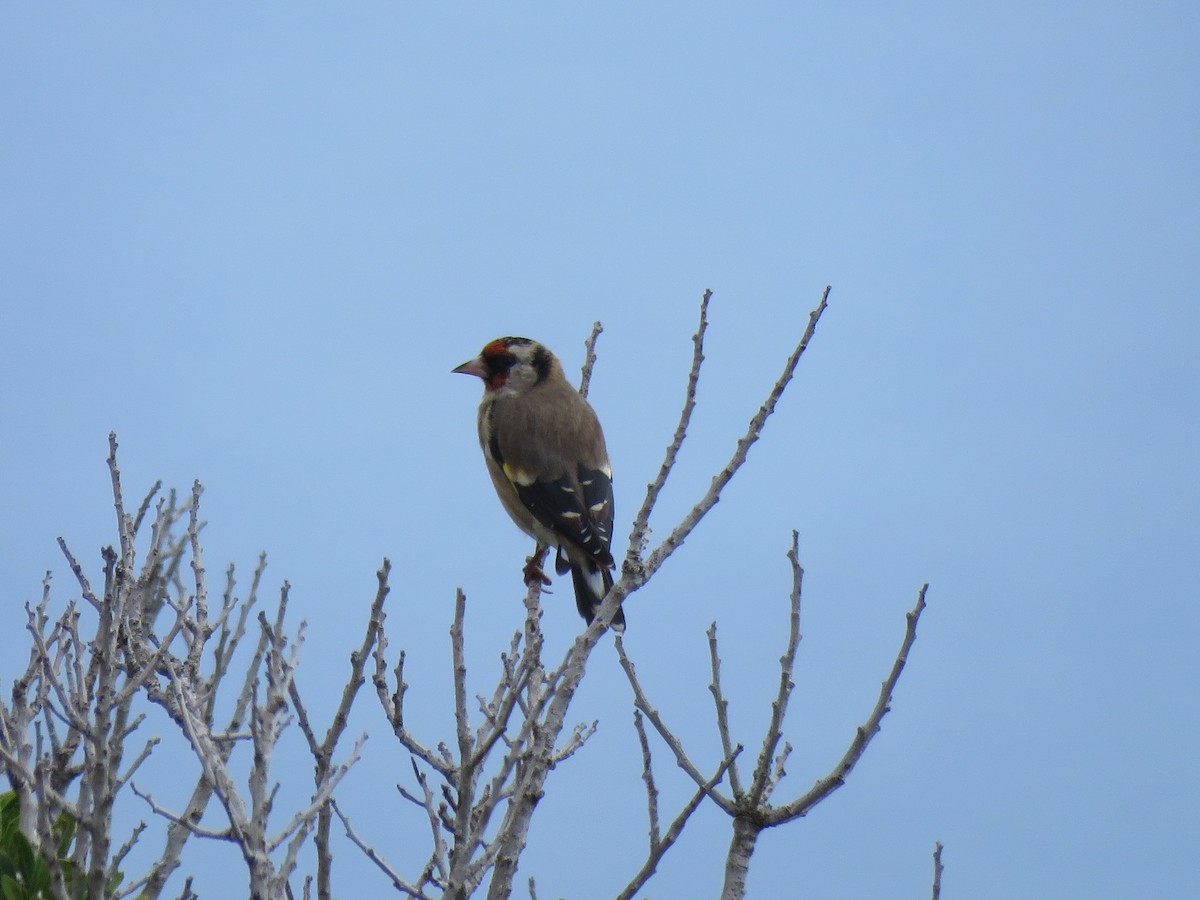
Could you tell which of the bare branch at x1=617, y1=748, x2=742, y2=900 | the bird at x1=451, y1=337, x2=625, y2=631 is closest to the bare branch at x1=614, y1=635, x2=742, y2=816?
the bare branch at x1=617, y1=748, x2=742, y2=900

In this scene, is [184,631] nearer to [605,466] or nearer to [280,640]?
[280,640]

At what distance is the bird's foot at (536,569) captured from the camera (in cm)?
545

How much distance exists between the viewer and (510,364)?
6723 mm

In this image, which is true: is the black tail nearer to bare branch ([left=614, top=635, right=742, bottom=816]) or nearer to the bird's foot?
the bird's foot

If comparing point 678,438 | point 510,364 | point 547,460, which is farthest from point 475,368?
point 678,438

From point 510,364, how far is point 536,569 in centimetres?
154

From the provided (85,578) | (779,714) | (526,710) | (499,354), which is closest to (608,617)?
(526,710)

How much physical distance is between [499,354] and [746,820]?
3.87 meters

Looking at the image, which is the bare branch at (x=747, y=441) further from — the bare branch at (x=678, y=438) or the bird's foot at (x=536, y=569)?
the bird's foot at (x=536, y=569)

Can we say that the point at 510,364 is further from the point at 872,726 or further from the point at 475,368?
the point at 872,726

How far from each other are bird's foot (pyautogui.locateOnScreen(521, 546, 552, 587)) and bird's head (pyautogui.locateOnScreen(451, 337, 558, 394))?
4.15ft

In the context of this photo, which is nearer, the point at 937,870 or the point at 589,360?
the point at 937,870

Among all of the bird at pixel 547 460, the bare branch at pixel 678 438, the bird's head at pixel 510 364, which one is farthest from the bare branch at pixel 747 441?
the bird's head at pixel 510 364

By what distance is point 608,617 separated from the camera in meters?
3.47
